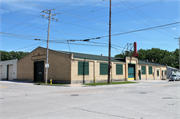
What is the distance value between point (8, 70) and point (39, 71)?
46.3 feet

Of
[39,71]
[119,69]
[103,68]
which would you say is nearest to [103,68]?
[103,68]

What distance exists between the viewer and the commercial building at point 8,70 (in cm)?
4299

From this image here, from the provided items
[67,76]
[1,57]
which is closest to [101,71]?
[67,76]

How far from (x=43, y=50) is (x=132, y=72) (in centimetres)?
2313

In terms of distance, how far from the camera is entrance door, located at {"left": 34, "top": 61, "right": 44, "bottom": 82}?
35438 mm

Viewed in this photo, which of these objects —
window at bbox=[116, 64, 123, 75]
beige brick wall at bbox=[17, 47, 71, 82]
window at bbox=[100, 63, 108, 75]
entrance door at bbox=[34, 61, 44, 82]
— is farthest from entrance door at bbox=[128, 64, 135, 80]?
entrance door at bbox=[34, 61, 44, 82]

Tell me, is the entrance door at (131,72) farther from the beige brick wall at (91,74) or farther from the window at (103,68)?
the window at (103,68)

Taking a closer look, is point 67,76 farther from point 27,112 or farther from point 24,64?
point 27,112

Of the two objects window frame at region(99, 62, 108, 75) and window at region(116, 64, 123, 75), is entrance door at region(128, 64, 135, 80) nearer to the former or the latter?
window at region(116, 64, 123, 75)

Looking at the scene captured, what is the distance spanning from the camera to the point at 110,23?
29250mm

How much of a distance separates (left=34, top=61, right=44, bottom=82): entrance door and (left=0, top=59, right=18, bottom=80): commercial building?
848cm

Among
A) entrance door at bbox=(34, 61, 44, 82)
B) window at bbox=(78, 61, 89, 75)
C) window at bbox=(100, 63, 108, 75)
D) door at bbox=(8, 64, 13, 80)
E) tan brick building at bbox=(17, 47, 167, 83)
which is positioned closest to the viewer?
tan brick building at bbox=(17, 47, 167, 83)

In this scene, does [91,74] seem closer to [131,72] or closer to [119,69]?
[119,69]

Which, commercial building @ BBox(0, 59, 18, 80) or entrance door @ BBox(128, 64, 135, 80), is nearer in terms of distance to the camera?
commercial building @ BBox(0, 59, 18, 80)
